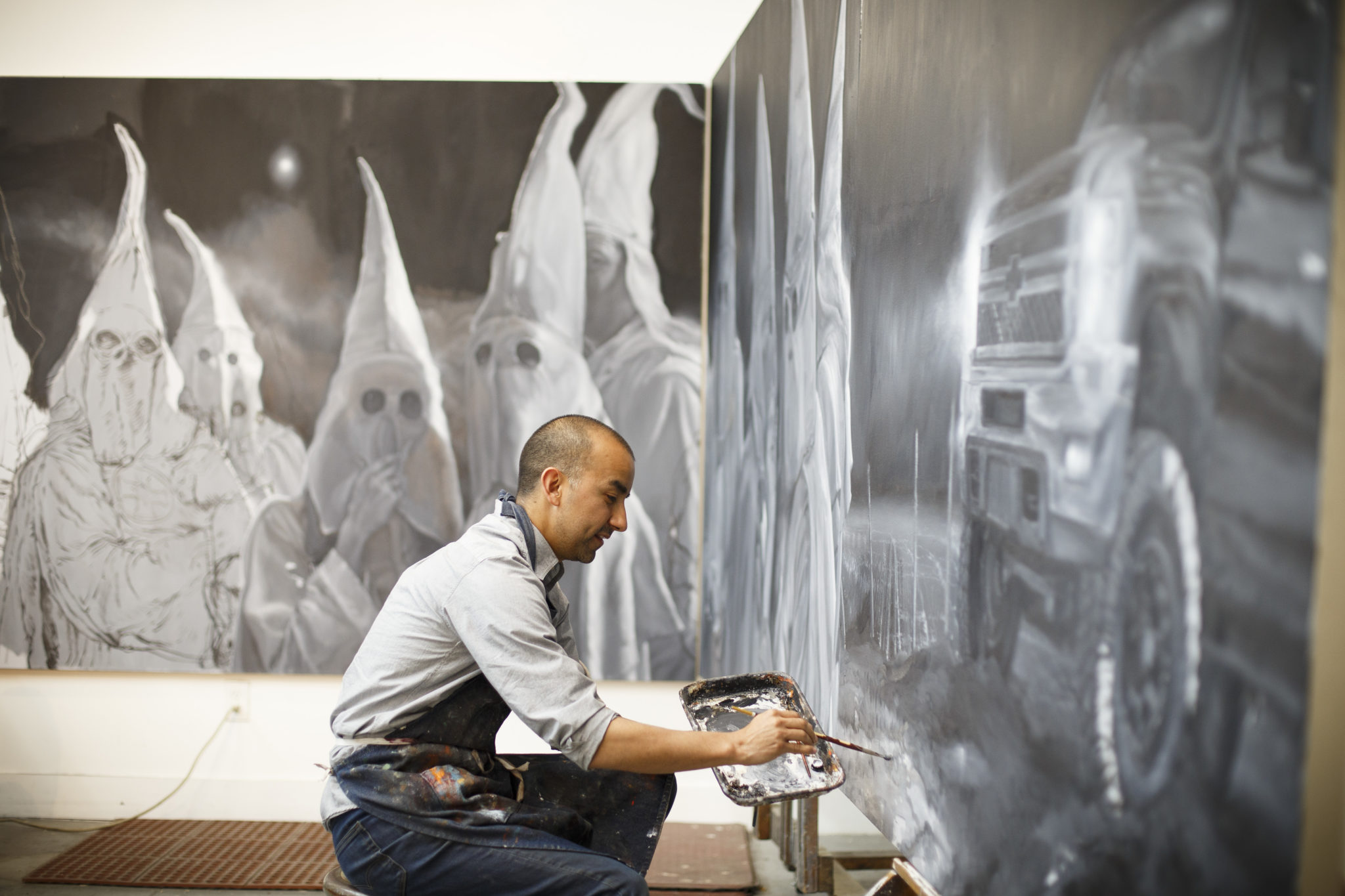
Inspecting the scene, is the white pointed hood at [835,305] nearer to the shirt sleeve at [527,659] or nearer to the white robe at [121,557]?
the shirt sleeve at [527,659]

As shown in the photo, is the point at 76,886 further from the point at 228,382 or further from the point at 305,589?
the point at 228,382

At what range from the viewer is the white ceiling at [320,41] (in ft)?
10.8

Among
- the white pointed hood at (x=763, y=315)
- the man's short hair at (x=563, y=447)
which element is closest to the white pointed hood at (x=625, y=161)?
the white pointed hood at (x=763, y=315)

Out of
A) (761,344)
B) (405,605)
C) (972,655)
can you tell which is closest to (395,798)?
(405,605)

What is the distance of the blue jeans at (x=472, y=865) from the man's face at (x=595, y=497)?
0.49 m

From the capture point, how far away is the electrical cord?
10.3ft

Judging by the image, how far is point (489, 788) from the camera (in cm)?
172

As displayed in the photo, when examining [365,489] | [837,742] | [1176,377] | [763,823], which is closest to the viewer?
[1176,377]

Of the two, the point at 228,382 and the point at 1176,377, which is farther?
the point at 228,382

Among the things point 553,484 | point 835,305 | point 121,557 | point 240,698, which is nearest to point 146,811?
point 240,698

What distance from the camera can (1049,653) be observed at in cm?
117

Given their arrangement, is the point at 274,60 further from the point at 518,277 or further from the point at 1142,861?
the point at 1142,861

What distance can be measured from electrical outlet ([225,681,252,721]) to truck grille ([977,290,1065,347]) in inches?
111

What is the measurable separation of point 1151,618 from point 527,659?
3.06 ft
